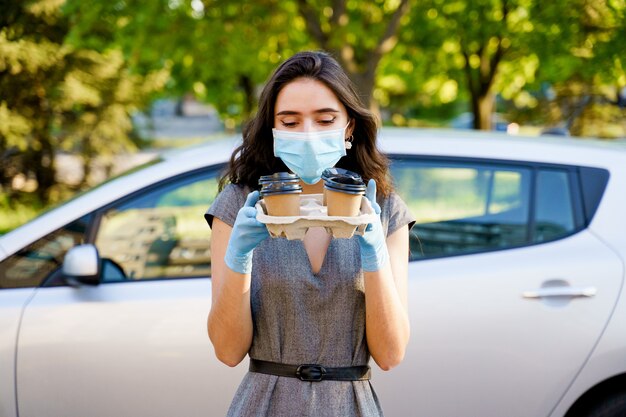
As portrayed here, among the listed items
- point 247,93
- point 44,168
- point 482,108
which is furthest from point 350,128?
point 247,93

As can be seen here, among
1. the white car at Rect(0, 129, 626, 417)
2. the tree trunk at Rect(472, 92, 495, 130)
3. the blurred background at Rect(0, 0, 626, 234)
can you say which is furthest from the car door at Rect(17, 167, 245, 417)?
the tree trunk at Rect(472, 92, 495, 130)

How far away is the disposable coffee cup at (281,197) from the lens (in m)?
1.66

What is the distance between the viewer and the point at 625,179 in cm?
333

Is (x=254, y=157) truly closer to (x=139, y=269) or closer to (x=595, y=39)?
(x=139, y=269)

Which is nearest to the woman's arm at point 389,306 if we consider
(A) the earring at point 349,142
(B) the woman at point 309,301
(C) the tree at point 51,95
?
(B) the woman at point 309,301

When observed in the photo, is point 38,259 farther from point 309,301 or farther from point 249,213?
point 249,213

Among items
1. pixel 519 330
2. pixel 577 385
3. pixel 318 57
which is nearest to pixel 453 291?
pixel 519 330

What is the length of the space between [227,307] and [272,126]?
525mm

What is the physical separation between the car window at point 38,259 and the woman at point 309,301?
1488 millimetres

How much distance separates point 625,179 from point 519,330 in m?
0.83

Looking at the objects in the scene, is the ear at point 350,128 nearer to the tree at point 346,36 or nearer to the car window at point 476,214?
the car window at point 476,214

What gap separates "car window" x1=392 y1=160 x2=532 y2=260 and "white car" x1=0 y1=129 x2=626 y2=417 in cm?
2

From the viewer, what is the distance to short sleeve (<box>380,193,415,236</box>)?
79.3 inches

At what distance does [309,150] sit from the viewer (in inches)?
73.8
